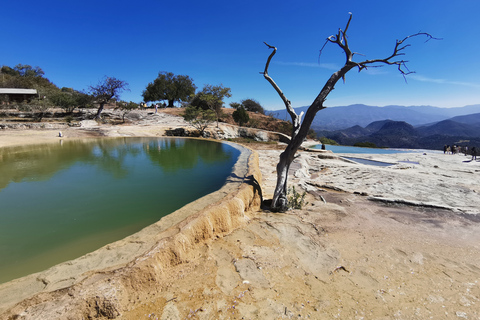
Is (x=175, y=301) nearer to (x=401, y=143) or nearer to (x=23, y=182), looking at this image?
(x=23, y=182)

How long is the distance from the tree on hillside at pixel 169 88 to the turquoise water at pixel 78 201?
3324cm

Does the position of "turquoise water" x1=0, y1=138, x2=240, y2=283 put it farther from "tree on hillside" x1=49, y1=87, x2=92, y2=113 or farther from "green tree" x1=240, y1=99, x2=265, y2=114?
"green tree" x1=240, y1=99, x2=265, y2=114

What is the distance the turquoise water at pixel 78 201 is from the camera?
3293 millimetres

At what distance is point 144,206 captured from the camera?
473 cm

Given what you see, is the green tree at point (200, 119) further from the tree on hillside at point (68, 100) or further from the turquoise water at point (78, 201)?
the tree on hillside at point (68, 100)

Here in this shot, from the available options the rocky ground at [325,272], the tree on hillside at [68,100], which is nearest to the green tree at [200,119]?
the tree on hillside at [68,100]

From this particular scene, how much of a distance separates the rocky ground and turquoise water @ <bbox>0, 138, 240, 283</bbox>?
165 cm

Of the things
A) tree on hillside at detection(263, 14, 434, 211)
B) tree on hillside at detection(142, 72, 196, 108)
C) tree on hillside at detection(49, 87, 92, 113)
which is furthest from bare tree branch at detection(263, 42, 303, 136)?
tree on hillside at detection(142, 72, 196, 108)

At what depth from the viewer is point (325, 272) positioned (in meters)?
2.94

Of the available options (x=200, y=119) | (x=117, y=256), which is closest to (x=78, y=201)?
(x=117, y=256)

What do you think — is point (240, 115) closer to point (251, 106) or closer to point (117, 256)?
point (251, 106)

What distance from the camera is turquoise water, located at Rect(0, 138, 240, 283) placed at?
130 inches

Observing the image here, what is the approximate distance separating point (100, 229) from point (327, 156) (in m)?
12.4

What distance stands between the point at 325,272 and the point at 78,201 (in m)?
5.40
